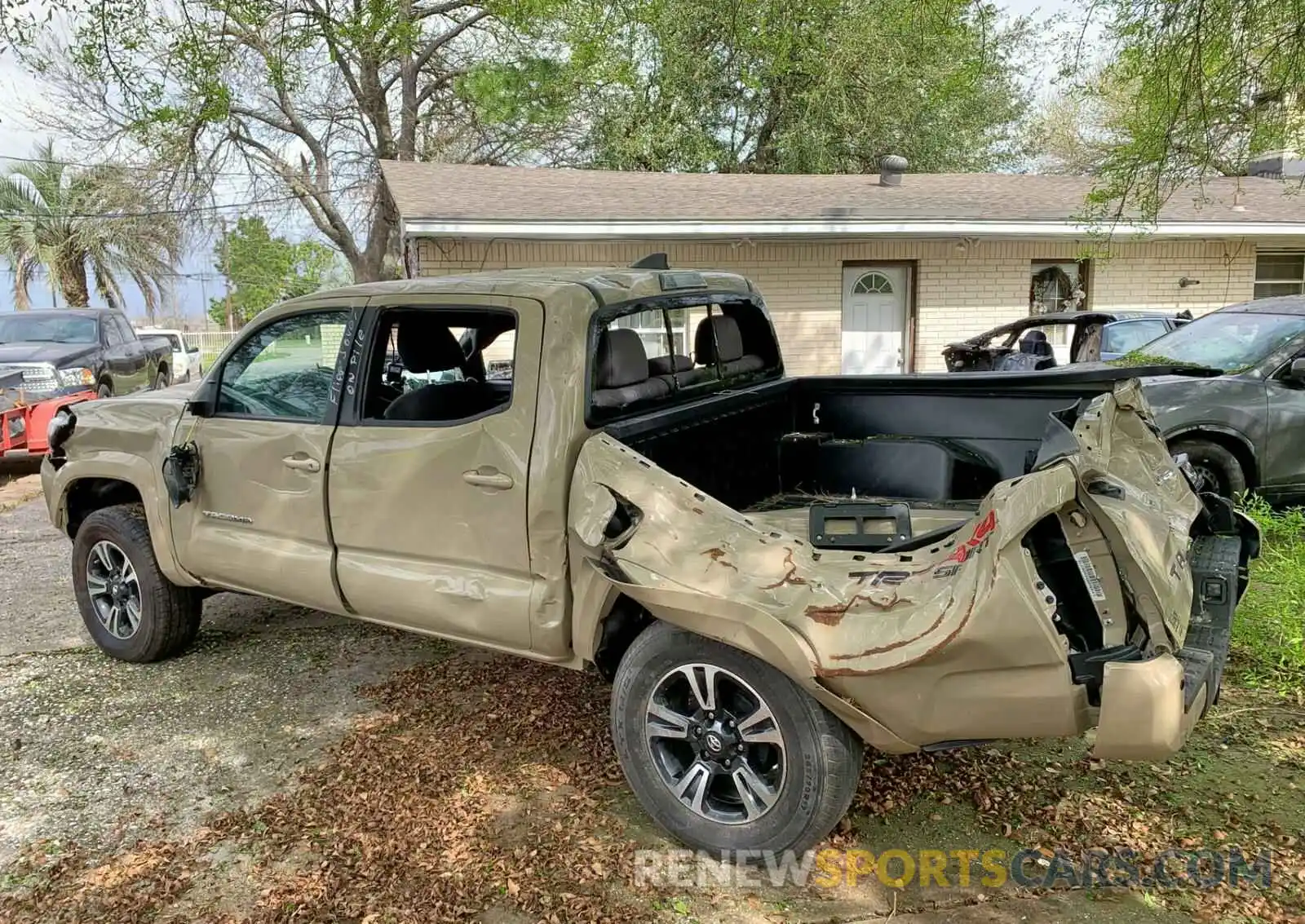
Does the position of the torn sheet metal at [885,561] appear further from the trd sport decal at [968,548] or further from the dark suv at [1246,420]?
the dark suv at [1246,420]

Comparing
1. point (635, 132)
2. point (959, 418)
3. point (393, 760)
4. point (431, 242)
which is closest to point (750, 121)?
point (635, 132)

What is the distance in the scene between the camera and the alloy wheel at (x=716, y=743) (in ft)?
9.77

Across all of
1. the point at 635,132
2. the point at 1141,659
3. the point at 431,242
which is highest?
the point at 635,132

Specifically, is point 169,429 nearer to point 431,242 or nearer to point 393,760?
point 393,760

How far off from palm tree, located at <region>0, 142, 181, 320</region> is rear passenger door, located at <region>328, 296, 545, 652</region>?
2151 centimetres

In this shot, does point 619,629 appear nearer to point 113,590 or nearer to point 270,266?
point 113,590

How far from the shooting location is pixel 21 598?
6.14m

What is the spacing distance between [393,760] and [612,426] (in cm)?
166

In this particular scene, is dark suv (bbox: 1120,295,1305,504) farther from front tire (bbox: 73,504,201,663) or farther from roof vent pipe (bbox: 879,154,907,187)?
roof vent pipe (bbox: 879,154,907,187)

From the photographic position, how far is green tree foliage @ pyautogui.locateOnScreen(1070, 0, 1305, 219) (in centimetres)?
613

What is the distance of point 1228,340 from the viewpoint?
7.14 m

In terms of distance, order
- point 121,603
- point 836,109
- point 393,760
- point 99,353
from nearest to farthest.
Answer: point 393,760
point 121,603
point 99,353
point 836,109

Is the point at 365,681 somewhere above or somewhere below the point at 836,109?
below

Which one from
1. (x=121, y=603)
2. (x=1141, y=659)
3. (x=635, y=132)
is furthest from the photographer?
(x=635, y=132)
